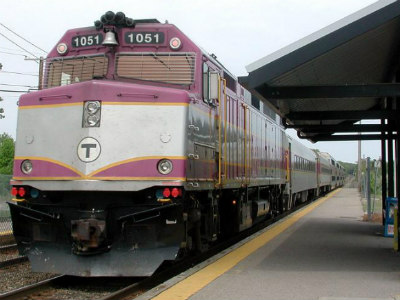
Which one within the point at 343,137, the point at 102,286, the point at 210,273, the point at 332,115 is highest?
the point at 332,115

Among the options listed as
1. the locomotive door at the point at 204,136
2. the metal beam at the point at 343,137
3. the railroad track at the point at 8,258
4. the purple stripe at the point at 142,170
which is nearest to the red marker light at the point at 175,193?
the purple stripe at the point at 142,170

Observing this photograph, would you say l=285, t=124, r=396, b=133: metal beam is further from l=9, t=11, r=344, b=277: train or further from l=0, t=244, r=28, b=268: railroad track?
l=0, t=244, r=28, b=268: railroad track

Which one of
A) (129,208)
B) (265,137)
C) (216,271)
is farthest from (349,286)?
(265,137)

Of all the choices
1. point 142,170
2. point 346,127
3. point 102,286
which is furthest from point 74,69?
point 346,127

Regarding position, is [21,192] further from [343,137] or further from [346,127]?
[343,137]

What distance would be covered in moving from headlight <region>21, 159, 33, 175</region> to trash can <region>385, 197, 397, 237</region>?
800cm

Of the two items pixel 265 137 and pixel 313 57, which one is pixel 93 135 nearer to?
pixel 313 57

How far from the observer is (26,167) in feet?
24.8

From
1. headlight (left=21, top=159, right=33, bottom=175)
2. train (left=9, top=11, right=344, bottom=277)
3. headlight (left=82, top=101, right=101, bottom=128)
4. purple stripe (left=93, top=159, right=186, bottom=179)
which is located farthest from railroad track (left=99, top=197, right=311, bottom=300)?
headlight (left=82, top=101, right=101, bottom=128)

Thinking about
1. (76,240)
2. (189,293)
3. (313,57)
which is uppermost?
(313,57)

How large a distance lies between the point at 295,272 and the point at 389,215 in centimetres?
519

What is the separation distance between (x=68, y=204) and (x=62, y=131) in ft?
3.47

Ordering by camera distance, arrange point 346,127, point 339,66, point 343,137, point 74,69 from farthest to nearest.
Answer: point 343,137
point 346,127
point 339,66
point 74,69

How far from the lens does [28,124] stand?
762cm
